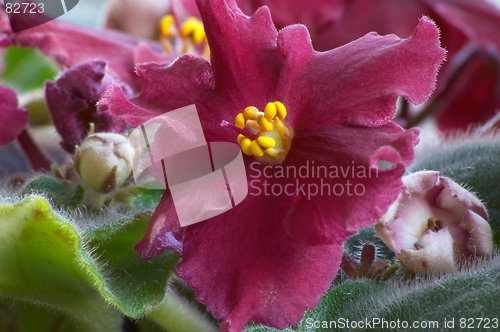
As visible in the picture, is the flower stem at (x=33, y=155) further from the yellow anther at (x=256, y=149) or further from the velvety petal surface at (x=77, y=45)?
the yellow anther at (x=256, y=149)

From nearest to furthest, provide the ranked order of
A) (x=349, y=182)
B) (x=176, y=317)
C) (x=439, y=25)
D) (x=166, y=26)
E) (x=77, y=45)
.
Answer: (x=349, y=182) < (x=176, y=317) < (x=77, y=45) < (x=166, y=26) < (x=439, y=25)

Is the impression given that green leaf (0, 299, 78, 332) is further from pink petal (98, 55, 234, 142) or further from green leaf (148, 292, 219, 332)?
pink petal (98, 55, 234, 142)

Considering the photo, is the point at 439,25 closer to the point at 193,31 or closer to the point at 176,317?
the point at 193,31

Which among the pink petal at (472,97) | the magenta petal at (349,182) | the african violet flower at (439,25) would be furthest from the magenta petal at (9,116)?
the pink petal at (472,97)

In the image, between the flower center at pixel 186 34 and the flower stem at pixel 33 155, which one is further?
the flower center at pixel 186 34

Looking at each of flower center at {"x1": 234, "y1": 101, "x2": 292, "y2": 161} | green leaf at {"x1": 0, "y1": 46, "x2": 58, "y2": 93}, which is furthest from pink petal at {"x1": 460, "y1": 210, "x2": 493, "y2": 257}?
green leaf at {"x1": 0, "y1": 46, "x2": 58, "y2": 93}

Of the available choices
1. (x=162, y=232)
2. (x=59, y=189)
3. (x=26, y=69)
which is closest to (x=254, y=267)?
(x=162, y=232)

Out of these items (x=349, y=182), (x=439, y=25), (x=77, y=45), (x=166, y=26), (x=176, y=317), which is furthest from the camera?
(x=439, y=25)
